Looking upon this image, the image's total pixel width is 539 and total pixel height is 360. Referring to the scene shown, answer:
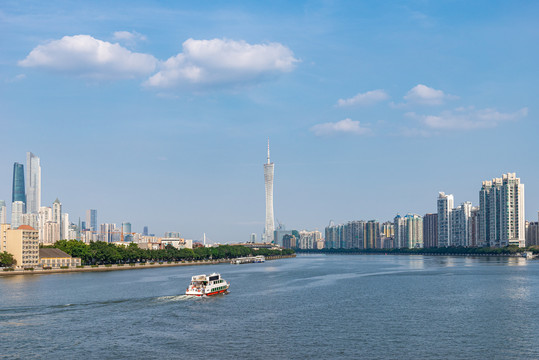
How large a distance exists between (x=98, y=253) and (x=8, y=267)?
3276 centimetres

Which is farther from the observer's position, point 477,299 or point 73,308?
point 477,299

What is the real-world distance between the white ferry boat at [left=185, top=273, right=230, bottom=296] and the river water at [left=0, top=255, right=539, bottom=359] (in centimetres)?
189

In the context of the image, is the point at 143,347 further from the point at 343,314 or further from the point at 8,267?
the point at 8,267

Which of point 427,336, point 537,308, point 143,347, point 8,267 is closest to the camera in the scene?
point 143,347

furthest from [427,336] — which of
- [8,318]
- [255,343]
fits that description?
[8,318]

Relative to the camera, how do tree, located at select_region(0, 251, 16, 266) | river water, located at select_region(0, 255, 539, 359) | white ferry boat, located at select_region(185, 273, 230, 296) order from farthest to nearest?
tree, located at select_region(0, 251, 16, 266) → white ferry boat, located at select_region(185, 273, 230, 296) → river water, located at select_region(0, 255, 539, 359)

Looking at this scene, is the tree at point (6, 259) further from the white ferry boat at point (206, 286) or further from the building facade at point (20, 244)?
the white ferry boat at point (206, 286)

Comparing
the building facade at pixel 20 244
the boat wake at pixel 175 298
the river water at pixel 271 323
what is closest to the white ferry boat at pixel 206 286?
the boat wake at pixel 175 298

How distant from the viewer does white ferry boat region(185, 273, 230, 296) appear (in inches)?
3191

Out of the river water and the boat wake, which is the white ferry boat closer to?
the boat wake

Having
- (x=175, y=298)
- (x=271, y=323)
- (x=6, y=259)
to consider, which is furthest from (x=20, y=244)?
(x=271, y=323)

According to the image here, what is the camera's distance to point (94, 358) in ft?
140

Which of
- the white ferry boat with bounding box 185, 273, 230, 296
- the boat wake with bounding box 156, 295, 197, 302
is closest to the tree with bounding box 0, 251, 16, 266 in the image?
the white ferry boat with bounding box 185, 273, 230, 296

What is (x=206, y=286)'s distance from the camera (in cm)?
8225
